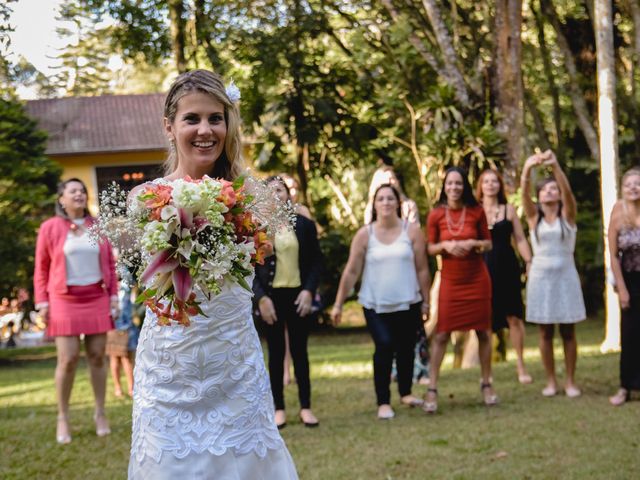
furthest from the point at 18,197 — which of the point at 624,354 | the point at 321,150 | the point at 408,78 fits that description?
the point at 624,354

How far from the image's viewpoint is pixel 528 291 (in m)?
10.1

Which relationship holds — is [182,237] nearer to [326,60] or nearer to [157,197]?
[157,197]

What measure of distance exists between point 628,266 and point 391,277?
231 cm

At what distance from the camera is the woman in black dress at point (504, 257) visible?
1059 centimetres

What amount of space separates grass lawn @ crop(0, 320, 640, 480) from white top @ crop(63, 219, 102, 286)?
1.38 metres

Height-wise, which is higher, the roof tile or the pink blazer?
the roof tile

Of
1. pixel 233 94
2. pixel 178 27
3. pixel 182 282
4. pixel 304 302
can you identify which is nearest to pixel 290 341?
pixel 304 302

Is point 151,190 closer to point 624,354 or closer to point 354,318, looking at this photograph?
point 624,354

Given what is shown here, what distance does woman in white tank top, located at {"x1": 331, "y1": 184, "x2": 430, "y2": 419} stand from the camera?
9.13 m

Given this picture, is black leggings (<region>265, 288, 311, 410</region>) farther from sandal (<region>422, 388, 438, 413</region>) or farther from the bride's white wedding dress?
the bride's white wedding dress

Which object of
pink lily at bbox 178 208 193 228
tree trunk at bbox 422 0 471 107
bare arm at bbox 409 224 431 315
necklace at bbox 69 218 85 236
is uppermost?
tree trunk at bbox 422 0 471 107

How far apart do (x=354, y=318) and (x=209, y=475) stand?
25.6 m

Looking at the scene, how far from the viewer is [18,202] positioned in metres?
19.8

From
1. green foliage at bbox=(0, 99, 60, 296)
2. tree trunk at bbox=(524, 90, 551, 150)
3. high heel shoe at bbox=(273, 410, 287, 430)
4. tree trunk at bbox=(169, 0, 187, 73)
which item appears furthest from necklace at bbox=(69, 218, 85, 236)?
tree trunk at bbox=(524, 90, 551, 150)
